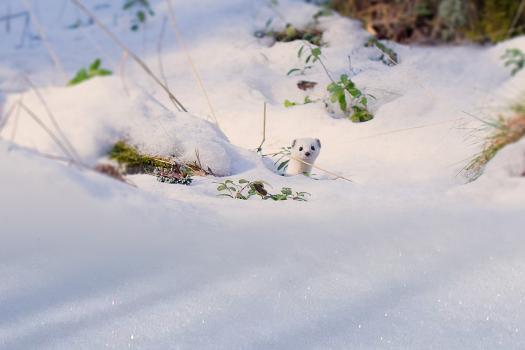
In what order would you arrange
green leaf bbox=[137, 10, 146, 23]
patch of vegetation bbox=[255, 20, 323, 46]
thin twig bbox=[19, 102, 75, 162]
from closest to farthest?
thin twig bbox=[19, 102, 75, 162]
patch of vegetation bbox=[255, 20, 323, 46]
green leaf bbox=[137, 10, 146, 23]

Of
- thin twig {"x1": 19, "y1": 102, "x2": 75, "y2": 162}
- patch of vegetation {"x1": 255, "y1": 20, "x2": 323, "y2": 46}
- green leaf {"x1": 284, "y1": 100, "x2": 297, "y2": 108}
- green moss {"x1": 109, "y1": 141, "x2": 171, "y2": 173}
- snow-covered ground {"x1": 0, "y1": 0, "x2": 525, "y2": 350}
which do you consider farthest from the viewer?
patch of vegetation {"x1": 255, "y1": 20, "x2": 323, "y2": 46}

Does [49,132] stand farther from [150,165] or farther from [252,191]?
[252,191]

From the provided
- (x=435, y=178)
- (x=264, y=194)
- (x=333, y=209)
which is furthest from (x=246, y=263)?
(x=435, y=178)

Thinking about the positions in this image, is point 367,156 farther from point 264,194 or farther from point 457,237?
point 457,237

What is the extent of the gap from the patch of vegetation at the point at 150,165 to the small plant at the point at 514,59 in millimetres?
1157

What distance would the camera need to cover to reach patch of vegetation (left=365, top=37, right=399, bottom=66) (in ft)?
7.73

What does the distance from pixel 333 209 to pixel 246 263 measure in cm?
25

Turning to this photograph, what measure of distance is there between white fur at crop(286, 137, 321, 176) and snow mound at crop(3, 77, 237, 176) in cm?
16

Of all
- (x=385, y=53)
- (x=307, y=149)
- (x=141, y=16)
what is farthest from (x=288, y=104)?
(x=141, y=16)

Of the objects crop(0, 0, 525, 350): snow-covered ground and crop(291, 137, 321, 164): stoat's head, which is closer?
Result: crop(0, 0, 525, 350): snow-covered ground

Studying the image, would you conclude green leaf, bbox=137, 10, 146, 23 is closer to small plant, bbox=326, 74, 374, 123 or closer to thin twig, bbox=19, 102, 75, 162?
small plant, bbox=326, 74, 374, 123

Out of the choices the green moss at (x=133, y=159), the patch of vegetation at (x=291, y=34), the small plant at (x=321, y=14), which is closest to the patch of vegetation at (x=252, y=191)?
the green moss at (x=133, y=159)

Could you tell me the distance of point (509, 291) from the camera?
1.16 metres

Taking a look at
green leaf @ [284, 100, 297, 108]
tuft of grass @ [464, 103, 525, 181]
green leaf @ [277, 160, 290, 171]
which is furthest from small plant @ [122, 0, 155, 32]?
tuft of grass @ [464, 103, 525, 181]
